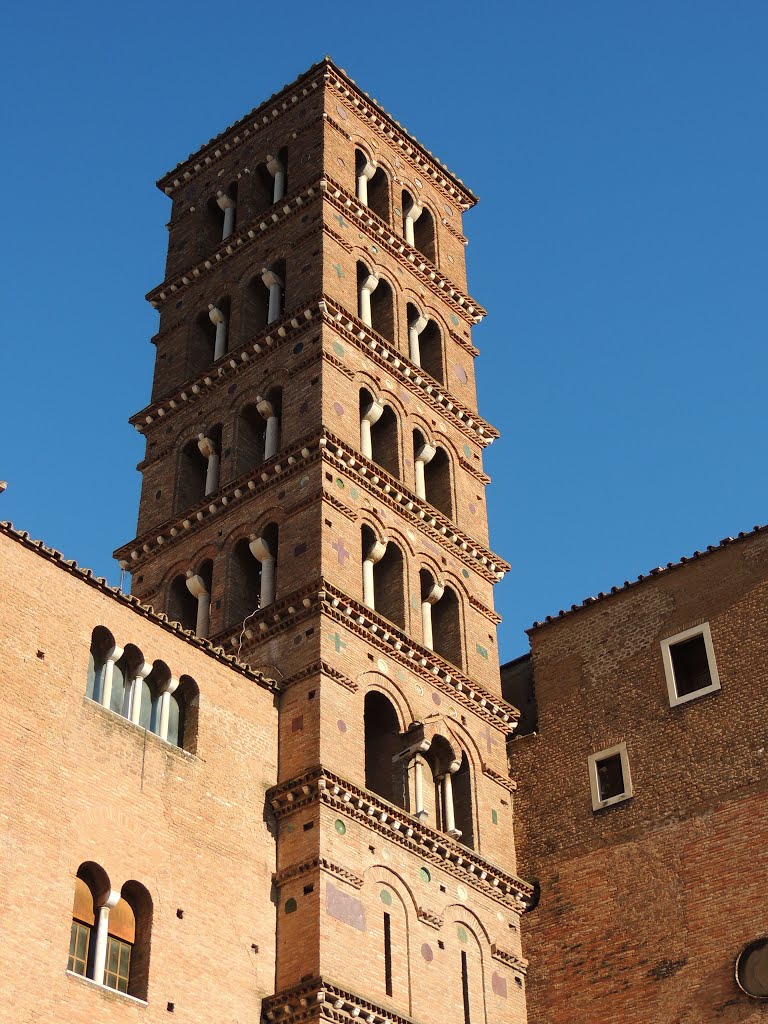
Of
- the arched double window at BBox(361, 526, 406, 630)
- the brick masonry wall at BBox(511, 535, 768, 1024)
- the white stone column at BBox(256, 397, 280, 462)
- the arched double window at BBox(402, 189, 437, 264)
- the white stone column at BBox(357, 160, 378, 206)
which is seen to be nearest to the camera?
the brick masonry wall at BBox(511, 535, 768, 1024)

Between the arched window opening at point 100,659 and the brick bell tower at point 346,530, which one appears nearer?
the arched window opening at point 100,659

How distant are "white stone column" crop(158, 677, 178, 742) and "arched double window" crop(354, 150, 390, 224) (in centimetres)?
1417

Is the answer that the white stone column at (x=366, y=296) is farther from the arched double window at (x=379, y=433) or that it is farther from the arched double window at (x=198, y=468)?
the arched double window at (x=198, y=468)

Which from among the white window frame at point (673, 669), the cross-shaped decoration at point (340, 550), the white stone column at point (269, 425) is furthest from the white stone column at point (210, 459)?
the white window frame at point (673, 669)

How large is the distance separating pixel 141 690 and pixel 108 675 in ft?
2.15

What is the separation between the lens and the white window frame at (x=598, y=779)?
2722cm

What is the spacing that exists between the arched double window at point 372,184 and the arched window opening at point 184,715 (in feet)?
45.6

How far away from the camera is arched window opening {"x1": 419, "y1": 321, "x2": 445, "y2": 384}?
3359 cm

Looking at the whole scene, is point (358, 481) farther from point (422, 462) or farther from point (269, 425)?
point (422, 462)

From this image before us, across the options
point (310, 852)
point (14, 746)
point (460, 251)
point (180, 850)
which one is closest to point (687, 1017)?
point (310, 852)

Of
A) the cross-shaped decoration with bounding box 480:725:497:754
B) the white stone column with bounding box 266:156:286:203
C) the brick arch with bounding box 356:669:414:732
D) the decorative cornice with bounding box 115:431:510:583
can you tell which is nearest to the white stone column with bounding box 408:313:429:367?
the white stone column with bounding box 266:156:286:203

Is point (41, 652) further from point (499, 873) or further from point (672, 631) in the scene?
point (672, 631)

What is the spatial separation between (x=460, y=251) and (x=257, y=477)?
1063 centimetres

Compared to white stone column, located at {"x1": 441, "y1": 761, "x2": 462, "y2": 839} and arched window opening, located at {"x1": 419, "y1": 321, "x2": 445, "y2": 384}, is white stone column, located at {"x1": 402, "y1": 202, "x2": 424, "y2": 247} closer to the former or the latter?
arched window opening, located at {"x1": 419, "y1": 321, "x2": 445, "y2": 384}
